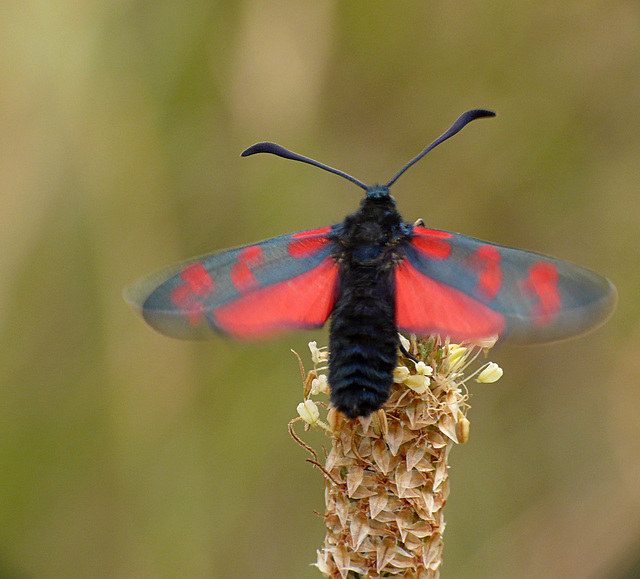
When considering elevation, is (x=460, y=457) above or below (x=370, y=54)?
below

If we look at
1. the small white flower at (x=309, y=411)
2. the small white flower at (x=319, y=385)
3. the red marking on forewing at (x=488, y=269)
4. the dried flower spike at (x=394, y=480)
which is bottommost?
the dried flower spike at (x=394, y=480)

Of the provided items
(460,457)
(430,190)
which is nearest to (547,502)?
(460,457)

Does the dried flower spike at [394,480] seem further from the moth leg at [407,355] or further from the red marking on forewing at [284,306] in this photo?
the red marking on forewing at [284,306]

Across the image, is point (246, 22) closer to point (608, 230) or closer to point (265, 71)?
point (265, 71)

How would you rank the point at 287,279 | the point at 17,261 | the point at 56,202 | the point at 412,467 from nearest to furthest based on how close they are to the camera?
the point at 412,467, the point at 287,279, the point at 17,261, the point at 56,202

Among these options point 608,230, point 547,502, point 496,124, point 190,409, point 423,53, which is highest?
point 423,53

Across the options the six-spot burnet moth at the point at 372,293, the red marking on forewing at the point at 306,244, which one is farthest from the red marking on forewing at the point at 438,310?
the red marking on forewing at the point at 306,244

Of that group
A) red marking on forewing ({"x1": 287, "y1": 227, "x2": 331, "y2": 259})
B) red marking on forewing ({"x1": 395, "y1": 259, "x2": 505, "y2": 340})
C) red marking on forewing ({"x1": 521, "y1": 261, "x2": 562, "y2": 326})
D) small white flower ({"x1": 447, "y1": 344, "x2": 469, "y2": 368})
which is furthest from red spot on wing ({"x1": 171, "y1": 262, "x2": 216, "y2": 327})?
red marking on forewing ({"x1": 521, "y1": 261, "x2": 562, "y2": 326})
